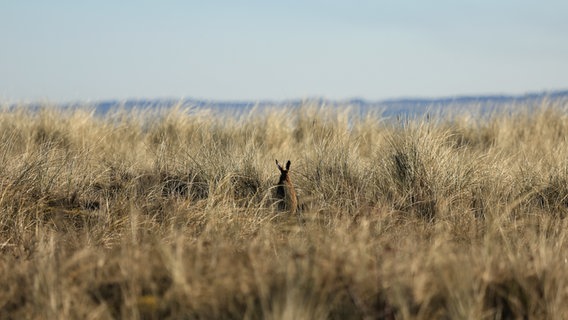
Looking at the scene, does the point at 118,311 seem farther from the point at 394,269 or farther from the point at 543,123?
the point at 543,123

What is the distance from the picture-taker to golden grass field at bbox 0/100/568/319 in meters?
3.79

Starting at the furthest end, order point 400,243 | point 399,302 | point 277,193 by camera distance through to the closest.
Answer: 1. point 277,193
2. point 400,243
3. point 399,302

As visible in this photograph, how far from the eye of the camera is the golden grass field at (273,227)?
379cm

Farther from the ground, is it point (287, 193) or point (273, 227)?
point (287, 193)

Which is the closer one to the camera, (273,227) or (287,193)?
(273,227)

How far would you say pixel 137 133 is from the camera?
12727 mm

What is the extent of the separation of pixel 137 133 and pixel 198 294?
9229mm

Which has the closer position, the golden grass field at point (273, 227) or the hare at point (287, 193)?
the golden grass field at point (273, 227)

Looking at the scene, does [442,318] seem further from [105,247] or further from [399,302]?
[105,247]

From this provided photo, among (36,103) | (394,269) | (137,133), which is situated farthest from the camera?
(36,103)

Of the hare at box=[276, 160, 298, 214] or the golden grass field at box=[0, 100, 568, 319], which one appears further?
the hare at box=[276, 160, 298, 214]

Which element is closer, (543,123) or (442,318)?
(442,318)

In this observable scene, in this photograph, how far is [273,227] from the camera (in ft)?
20.1

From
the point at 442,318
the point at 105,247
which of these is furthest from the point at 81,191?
the point at 442,318
